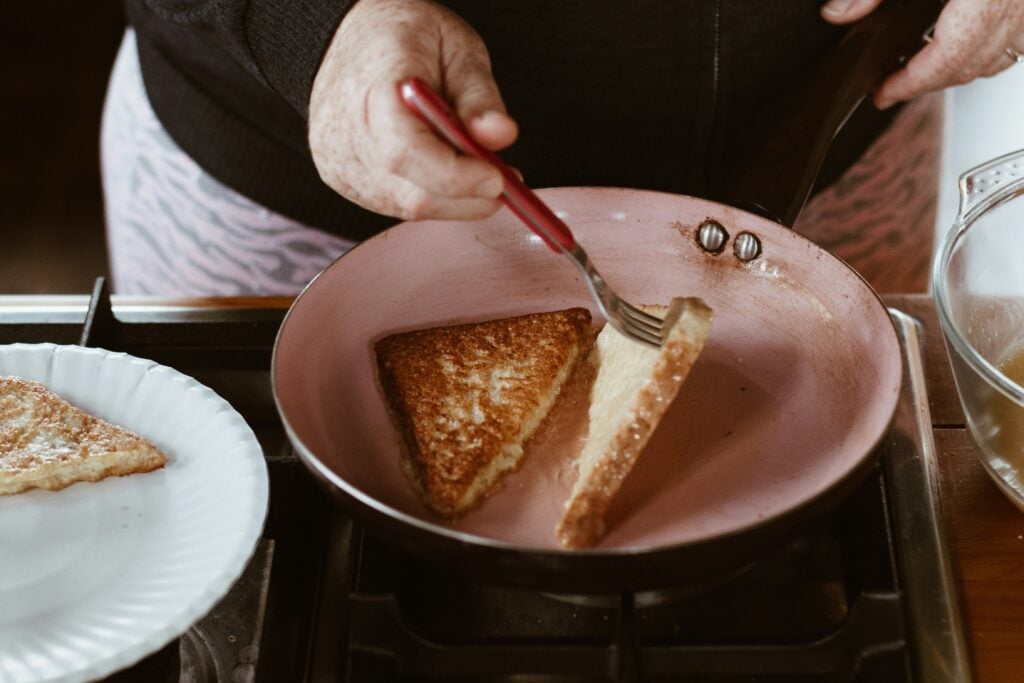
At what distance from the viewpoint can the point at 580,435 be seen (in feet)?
2.62

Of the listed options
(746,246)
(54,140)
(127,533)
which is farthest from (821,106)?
(54,140)

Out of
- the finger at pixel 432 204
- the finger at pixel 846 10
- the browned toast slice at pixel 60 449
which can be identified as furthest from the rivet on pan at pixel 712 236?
the browned toast slice at pixel 60 449

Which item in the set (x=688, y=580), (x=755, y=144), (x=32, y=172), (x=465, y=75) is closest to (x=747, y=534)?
(x=688, y=580)

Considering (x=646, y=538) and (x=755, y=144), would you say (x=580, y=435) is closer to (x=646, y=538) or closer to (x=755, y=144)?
(x=646, y=538)

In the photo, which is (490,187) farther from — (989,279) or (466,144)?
(989,279)

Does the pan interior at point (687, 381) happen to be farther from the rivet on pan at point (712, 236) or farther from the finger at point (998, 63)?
the finger at point (998, 63)

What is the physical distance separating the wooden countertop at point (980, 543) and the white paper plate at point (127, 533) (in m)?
0.48

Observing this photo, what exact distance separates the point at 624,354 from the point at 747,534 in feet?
0.81

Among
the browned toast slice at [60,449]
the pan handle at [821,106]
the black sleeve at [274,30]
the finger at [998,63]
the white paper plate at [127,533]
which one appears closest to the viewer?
the white paper plate at [127,533]

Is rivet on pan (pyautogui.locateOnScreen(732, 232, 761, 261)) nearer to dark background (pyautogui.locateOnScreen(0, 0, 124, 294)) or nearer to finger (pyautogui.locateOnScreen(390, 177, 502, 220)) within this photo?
finger (pyautogui.locateOnScreen(390, 177, 502, 220))

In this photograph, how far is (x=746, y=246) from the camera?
33.9 inches

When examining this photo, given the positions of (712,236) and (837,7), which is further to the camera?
(837,7)

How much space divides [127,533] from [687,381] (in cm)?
42

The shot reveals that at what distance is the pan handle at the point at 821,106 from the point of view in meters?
0.96
